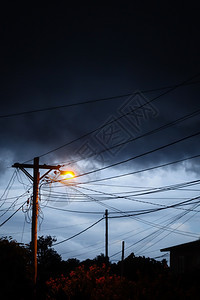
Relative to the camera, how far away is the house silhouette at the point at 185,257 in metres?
30.7

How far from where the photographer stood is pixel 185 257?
32188 millimetres

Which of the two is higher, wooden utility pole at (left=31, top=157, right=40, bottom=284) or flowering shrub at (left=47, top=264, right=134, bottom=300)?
wooden utility pole at (left=31, top=157, right=40, bottom=284)

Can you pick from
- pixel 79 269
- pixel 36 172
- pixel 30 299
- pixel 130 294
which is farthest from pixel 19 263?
pixel 130 294

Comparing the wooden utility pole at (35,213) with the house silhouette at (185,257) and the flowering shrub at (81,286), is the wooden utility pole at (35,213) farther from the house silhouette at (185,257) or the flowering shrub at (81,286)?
the house silhouette at (185,257)

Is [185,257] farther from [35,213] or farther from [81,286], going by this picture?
[35,213]

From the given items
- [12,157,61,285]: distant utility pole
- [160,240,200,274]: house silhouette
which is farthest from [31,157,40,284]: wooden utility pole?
[160,240,200,274]: house silhouette

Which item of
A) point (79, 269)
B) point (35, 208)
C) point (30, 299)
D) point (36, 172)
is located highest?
point (36, 172)

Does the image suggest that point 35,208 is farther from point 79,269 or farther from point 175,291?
point 175,291

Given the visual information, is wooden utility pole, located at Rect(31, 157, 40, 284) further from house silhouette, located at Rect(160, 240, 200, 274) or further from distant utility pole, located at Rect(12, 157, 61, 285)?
house silhouette, located at Rect(160, 240, 200, 274)

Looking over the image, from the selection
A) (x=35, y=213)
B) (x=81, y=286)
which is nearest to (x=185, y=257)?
(x=81, y=286)

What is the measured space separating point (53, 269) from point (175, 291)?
44.9 m

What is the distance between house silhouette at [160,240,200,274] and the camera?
3069 centimetres

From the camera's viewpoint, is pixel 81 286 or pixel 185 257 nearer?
pixel 81 286

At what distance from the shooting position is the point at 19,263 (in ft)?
68.6
